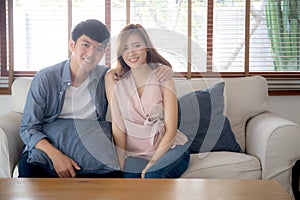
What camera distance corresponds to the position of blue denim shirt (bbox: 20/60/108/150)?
2.02 metres

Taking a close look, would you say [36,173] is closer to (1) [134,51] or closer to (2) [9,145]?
(2) [9,145]

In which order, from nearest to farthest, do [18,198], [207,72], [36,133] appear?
1. [18,198]
2. [36,133]
3. [207,72]

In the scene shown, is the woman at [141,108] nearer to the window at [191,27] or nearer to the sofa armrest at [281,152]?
the sofa armrest at [281,152]

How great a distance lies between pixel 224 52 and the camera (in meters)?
2.97

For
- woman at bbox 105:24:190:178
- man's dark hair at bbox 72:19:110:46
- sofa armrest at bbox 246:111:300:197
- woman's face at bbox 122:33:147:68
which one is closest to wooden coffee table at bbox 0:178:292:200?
woman at bbox 105:24:190:178

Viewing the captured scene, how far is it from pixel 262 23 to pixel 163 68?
122 centimetres

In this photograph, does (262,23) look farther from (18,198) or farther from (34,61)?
(18,198)

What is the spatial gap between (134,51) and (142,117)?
30 centimetres

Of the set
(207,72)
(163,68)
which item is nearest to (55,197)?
(163,68)

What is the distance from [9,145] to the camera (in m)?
2.02

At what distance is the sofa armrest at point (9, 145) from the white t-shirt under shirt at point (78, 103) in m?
0.25

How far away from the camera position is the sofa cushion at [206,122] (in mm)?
2262

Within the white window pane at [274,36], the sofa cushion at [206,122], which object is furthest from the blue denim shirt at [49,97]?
the white window pane at [274,36]

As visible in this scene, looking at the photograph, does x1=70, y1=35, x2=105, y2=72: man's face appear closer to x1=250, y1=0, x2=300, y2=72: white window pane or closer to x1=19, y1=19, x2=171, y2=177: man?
x1=19, y1=19, x2=171, y2=177: man
